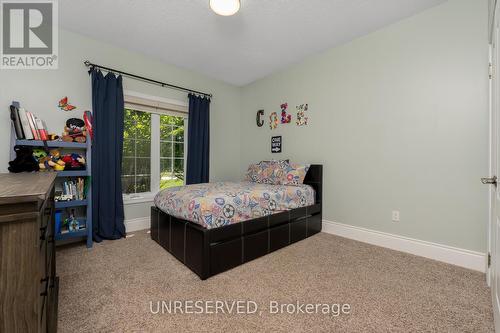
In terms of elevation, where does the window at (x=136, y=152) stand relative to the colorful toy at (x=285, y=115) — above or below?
below

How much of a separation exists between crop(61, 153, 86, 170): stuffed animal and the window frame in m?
0.77

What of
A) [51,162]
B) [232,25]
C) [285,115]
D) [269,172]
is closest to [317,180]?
[269,172]

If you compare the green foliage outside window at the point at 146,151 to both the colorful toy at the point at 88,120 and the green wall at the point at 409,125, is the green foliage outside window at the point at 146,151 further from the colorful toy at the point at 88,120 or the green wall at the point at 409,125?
the green wall at the point at 409,125

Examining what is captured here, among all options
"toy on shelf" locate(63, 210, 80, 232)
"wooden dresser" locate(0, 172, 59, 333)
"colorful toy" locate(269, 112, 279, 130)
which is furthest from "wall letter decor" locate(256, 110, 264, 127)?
"wooden dresser" locate(0, 172, 59, 333)

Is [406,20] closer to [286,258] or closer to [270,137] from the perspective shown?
[270,137]

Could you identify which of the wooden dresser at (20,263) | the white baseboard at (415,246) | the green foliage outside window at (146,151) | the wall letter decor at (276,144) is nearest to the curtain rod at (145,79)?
the green foliage outside window at (146,151)

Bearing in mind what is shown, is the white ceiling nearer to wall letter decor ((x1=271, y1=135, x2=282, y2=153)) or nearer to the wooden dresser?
wall letter decor ((x1=271, y1=135, x2=282, y2=153))

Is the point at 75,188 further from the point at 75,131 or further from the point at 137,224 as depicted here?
the point at 137,224

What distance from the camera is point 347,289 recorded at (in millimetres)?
1771

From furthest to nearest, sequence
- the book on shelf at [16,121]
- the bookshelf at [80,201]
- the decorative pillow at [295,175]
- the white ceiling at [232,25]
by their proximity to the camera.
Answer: the decorative pillow at [295,175] → the bookshelf at [80,201] → the white ceiling at [232,25] → the book on shelf at [16,121]

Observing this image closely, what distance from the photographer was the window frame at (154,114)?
3225mm

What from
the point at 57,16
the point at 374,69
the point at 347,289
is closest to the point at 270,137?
the point at 374,69

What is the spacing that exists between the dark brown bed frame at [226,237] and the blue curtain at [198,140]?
1.04m

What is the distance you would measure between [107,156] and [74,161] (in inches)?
15.2
